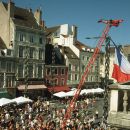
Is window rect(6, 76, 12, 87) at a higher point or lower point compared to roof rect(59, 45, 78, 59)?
lower

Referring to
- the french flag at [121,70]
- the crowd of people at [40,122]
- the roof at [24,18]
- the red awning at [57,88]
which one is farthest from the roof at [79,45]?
the french flag at [121,70]

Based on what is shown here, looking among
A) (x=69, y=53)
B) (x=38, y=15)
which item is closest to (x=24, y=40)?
(x=38, y=15)

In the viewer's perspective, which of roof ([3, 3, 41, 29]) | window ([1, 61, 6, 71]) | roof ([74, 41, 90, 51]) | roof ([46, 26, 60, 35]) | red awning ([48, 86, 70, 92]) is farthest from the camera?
roof ([46, 26, 60, 35])

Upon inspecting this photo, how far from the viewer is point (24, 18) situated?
5794 cm

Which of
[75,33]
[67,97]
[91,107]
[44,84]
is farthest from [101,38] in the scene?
[75,33]

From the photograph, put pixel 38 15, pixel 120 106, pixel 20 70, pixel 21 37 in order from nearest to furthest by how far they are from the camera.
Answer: pixel 120 106, pixel 20 70, pixel 21 37, pixel 38 15

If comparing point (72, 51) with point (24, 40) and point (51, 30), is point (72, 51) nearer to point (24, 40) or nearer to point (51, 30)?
point (51, 30)

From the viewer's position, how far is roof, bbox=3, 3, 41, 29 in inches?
2185

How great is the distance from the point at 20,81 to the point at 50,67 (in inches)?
340

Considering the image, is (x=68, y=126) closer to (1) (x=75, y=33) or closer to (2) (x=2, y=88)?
(2) (x=2, y=88)

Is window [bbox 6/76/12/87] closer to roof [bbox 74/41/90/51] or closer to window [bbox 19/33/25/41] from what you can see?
window [bbox 19/33/25/41]

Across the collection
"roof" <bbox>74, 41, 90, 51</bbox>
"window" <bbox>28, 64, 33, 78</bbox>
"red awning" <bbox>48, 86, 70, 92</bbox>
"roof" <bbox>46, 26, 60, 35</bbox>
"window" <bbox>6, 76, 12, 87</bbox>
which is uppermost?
"roof" <bbox>46, 26, 60, 35</bbox>

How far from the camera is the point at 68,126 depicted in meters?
25.2

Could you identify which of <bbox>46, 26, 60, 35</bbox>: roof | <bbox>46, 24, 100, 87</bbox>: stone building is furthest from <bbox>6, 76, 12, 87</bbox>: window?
<bbox>46, 26, 60, 35</bbox>: roof
